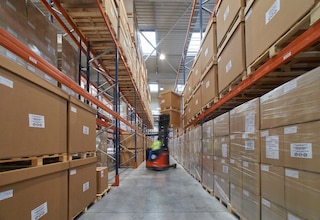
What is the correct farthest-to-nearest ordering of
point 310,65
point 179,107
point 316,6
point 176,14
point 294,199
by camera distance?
1. point 179,107
2. point 176,14
3. point 310,65
4. point 294,199
5. point 316,6

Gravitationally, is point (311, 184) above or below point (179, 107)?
below

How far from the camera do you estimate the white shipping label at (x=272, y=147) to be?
2547 mm

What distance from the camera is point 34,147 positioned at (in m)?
2.52

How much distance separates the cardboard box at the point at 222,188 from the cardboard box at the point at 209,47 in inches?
96.6

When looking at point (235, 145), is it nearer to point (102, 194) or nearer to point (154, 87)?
point (102, 194)

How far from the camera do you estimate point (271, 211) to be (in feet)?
8.64

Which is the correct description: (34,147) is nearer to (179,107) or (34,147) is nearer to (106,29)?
(106,29)

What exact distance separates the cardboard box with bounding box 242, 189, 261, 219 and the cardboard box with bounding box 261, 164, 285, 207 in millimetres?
202

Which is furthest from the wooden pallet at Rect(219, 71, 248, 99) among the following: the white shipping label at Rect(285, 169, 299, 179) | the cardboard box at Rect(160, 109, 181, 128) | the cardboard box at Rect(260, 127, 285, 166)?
the cardboard box at Rect(160, 109, 181, 128)

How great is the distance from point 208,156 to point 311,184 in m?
3.77

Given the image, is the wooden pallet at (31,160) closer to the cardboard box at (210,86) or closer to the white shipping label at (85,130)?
the white shipping label at (85,130)

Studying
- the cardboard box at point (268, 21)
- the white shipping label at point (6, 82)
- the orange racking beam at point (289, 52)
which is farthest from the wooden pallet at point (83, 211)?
the cardboard box at point (268, 21)

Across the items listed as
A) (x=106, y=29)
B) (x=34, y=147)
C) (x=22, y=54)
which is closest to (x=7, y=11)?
(x=22, y=54)

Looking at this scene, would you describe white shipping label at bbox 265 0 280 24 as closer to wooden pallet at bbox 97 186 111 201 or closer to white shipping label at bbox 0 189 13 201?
white shipping label at bbox 0 189 13 201
